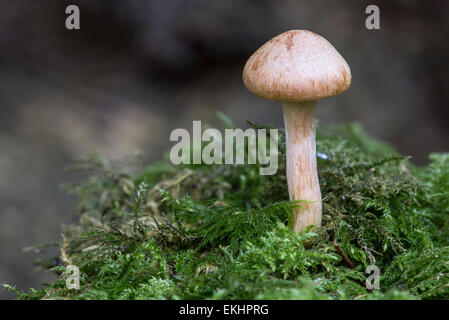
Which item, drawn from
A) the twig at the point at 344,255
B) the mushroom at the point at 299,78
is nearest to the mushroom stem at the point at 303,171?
the mushroom at the point at 299,78

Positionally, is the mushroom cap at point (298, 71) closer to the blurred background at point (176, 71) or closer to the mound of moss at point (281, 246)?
the mound of moss at point (281, 246)

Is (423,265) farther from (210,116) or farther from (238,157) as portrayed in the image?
(210,116)

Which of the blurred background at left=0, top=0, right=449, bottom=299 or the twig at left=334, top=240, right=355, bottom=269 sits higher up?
the blurred background at left=0, top=0, right=449, bottom=299

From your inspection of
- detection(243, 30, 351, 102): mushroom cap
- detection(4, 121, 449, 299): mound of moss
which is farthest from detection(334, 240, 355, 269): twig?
detection(243, 30, 351, 102): mushroom cap

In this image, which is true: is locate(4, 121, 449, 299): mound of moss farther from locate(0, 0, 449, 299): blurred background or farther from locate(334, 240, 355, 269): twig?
locate(0, 0, 449, 299): blurred background

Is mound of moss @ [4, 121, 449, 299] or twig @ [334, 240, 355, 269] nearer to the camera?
mound of moss @ [4, 121, 449, 299]

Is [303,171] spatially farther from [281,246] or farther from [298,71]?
[298,71]
